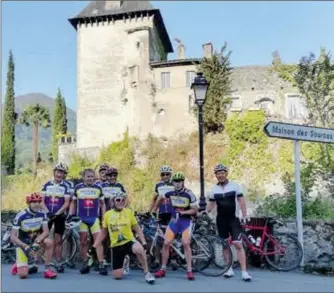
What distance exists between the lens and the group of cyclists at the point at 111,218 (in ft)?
24.9

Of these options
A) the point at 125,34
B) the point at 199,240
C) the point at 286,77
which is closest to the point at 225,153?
the point at 286,77

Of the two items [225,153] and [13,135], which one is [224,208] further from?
[13,135]

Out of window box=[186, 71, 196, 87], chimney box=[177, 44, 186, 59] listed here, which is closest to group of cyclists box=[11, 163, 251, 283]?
window box=[186, 71, 196, 87]

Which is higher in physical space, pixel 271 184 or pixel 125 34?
pixel 125 34

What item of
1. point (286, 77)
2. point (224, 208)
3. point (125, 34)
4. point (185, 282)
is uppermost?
point (125, 34)

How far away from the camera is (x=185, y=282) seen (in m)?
7.36

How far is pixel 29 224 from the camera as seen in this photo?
7.83 meters

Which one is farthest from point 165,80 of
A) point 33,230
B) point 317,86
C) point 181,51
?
point 33,230

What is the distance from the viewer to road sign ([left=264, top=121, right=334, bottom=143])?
369 inches

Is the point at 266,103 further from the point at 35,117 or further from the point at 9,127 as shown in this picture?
the point at 35,117

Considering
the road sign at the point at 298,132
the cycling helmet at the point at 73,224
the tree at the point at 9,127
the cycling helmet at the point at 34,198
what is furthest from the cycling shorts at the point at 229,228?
the tree at the point at 9,127

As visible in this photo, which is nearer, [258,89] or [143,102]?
[258,89]

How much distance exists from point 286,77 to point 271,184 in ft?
33.1

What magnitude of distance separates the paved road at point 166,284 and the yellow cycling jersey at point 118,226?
639 millimetres
